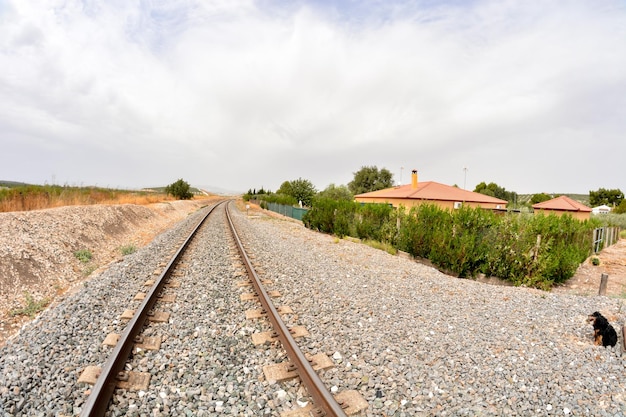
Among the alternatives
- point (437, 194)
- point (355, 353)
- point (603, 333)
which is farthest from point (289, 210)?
point (603, 333)

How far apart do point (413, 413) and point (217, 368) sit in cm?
203

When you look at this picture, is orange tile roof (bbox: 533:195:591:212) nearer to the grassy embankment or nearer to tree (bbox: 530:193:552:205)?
tree (bbox: 530:193:552:205)

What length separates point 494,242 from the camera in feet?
33.5

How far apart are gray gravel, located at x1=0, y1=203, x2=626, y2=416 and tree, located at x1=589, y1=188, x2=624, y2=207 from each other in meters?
91.8

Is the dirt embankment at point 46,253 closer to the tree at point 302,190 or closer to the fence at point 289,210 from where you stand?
the fence at point 289,210

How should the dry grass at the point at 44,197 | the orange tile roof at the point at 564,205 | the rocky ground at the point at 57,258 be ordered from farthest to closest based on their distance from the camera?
the orange tile roof at the point at 564,205, the dry grass at the point at 44,197, the rocky ground at the point at 57,258

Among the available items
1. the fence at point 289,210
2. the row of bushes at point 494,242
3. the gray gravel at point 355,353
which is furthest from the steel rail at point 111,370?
the fence at point 289,210

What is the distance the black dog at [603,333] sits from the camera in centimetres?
410

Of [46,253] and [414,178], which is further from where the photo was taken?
[414,178]

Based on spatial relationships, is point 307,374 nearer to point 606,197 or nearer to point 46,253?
point 46,253

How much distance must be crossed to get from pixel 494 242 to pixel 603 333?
6379mm

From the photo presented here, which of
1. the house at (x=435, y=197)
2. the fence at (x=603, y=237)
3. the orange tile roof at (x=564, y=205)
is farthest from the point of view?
the house at (x=435, y=197)

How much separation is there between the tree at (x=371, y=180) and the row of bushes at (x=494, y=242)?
54.9m

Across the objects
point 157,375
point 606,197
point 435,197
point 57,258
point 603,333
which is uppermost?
point 606,197
